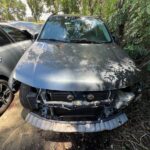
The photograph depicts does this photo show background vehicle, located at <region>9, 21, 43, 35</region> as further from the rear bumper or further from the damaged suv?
the rear bumper

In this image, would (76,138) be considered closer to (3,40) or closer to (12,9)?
(3,40)

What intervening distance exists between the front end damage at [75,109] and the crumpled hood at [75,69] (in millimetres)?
114

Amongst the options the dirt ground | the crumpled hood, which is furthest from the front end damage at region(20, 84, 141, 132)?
the dirt ground

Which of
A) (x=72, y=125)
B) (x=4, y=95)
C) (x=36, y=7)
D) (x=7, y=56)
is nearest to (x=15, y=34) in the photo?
(x=7, y=56)

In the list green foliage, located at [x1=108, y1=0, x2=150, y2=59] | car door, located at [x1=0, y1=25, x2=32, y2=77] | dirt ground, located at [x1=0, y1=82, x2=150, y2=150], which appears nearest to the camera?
dirt ground, located at [x1=0, y1=82, x2=150, y2=150]

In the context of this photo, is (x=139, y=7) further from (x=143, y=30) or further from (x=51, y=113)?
(x=51, y=113)

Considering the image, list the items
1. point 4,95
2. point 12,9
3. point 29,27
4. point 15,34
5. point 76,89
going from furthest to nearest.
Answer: point 12,9 < point 29,27 < point 15,34 < point 4,95 < point 76,89

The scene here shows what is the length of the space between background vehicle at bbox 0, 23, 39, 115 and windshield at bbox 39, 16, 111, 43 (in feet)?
2.26

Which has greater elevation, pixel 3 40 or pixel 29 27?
pixel 3 40

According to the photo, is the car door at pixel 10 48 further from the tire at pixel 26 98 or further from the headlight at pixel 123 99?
the headlight at pixel 123 99

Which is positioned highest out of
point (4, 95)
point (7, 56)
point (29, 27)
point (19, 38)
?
point (7, 56)

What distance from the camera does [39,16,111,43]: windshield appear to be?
4324mm

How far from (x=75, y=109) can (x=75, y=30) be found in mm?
2039

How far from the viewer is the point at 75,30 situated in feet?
14.7
